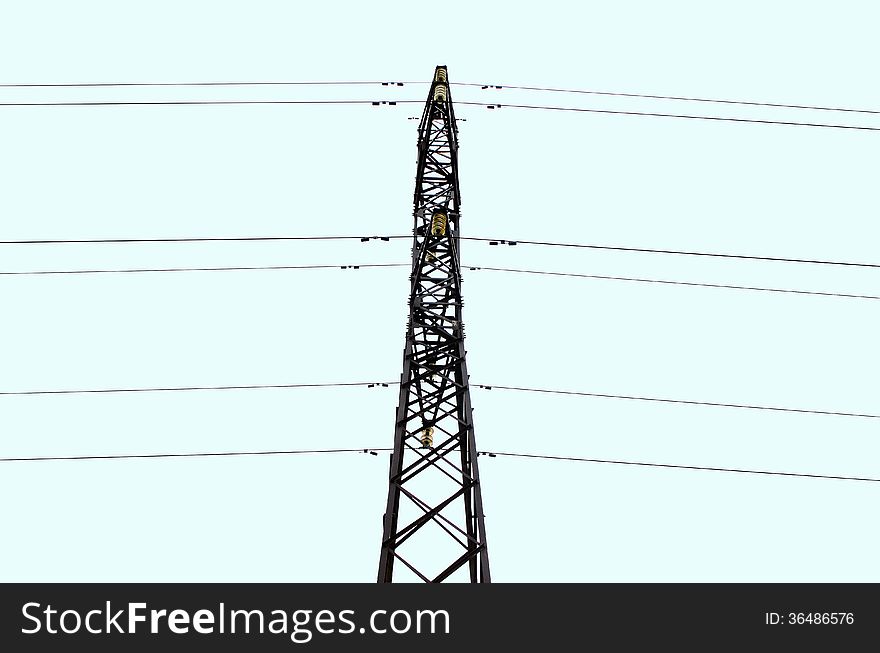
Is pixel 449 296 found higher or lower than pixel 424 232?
lower

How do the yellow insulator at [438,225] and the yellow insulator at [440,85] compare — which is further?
the yellow insulator at [440,85]

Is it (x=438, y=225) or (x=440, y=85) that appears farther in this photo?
(x=440, y=85)

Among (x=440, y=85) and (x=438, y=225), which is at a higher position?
(x=440, y=85)

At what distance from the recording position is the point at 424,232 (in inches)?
643

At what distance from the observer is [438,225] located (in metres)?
16.4

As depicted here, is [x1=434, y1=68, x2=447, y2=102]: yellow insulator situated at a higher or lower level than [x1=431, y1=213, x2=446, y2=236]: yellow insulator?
higher

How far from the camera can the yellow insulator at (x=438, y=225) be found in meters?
16.3

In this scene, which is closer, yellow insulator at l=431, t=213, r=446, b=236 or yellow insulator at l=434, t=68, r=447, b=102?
yellow insulator at l=431, t=213, r=446, b=236

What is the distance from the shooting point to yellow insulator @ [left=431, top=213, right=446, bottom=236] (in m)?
16.3

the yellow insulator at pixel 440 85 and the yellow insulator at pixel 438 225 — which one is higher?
the yellow insulator at pixel 440 85
